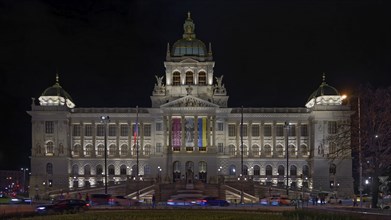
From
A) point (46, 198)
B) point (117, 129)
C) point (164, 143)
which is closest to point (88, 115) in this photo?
point (117, 129)

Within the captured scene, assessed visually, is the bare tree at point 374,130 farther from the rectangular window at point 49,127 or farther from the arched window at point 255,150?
the rectangular window at point 49,127

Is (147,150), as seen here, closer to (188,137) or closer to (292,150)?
(188,137)

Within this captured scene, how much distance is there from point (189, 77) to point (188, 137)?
48.6 feet

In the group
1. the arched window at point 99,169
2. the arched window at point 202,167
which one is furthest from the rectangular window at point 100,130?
the arched window at point 202,167

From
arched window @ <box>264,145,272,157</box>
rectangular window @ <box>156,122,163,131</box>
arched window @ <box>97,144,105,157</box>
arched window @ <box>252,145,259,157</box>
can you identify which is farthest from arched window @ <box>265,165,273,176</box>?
arched window @ <box>97,144,105,157</box>

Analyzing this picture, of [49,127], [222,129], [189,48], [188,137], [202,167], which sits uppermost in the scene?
[189,48]

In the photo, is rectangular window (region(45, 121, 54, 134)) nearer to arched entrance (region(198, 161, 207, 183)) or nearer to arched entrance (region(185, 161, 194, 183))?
arched entrance (region(185, 161, 194, 183))

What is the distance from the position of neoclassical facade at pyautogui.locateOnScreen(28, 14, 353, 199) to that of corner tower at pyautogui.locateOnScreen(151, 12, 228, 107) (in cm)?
21

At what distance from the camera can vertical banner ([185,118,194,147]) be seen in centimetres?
16238

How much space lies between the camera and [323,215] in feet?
193

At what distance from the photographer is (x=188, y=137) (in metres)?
163

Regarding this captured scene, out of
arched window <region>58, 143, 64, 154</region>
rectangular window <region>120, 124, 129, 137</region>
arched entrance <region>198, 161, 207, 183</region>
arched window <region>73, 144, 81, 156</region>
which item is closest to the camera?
arched entrance <region>198, 161, 207, 183</region>

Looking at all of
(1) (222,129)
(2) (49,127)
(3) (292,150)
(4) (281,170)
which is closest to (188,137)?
(1) (222,129)

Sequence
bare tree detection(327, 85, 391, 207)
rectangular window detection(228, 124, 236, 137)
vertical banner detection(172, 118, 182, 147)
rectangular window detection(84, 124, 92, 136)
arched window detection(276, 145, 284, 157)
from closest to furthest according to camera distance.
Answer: bare tree detection(327, 85, 391, 207)
vertical banner detection(172, 118, 182, 147)
arched window detection(276, 145, 284, 157)
rectangular window detection(228, 124, 236, 137)
rectangular window detection(84, 124, 92, 136)
